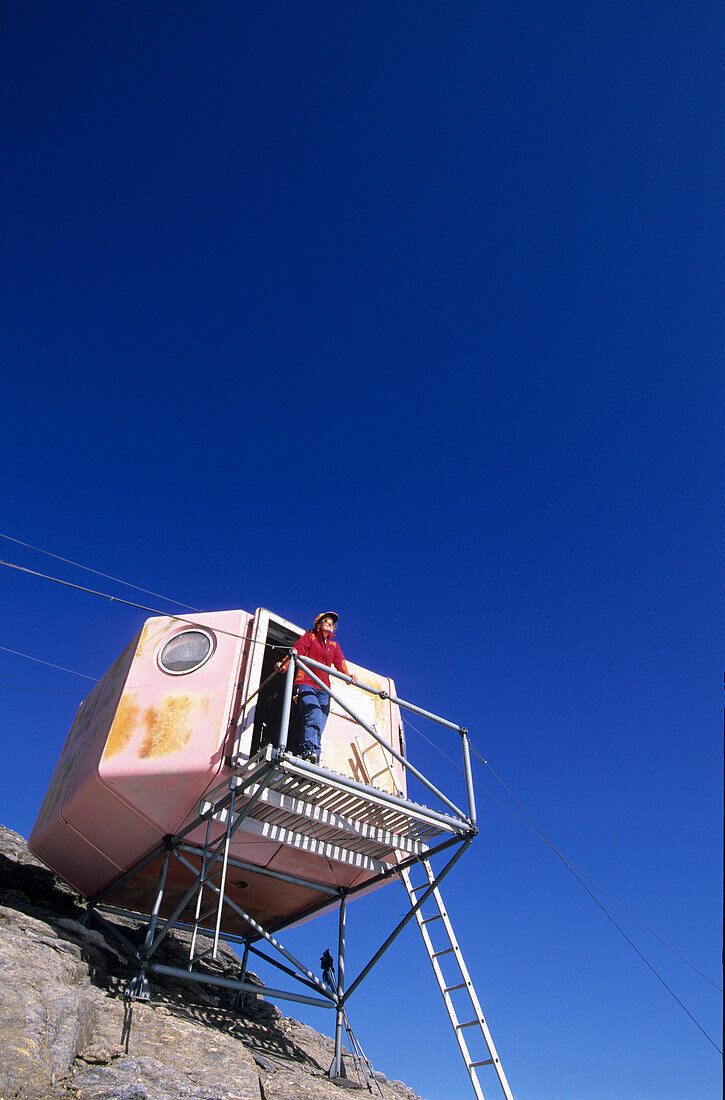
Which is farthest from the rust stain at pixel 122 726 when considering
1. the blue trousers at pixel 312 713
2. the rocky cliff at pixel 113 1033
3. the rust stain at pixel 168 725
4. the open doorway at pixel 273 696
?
the rocky cliff at pixel 113 1033

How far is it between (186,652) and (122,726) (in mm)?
1559

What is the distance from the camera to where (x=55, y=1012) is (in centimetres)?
884

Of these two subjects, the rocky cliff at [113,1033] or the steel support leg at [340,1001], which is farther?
the steel support leg at [340,1001]

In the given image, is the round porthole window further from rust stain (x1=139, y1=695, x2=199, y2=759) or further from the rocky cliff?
the rocky cliff

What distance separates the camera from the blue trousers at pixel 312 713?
11.7 meters

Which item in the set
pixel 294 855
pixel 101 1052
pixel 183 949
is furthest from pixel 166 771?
pixel 183 949

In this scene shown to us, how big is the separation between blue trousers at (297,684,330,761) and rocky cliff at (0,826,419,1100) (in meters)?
4.04

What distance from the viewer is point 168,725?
12.0 metres

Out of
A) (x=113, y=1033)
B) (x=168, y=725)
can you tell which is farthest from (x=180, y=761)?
(x=113, y=1033)

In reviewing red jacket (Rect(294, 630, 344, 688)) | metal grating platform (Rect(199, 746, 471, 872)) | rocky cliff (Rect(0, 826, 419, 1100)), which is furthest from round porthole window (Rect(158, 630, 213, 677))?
rocky cliff (Rect(0, 826, 419, 1100))

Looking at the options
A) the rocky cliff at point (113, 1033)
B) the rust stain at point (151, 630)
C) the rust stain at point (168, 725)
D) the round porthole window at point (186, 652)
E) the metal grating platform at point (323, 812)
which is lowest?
the rocky cliff at point (113, 1033)

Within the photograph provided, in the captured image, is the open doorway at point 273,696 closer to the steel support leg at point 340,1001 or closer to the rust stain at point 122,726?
the rust stain at point 122,726

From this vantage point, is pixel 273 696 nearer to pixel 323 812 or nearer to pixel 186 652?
pixel 186 652

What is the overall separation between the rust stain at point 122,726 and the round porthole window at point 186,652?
31.3 inches
